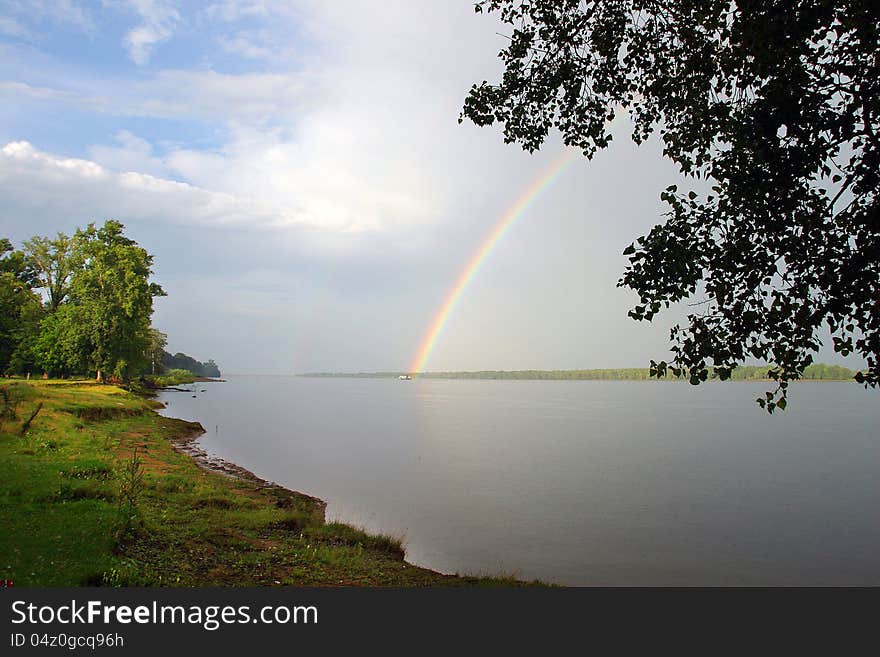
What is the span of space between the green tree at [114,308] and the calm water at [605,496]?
1512 centimetres

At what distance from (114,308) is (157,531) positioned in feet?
169

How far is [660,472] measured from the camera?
32.1 m

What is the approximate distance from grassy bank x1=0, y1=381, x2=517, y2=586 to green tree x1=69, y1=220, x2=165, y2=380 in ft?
117

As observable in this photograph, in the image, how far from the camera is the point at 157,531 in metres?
12.0

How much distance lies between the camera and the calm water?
1664cm

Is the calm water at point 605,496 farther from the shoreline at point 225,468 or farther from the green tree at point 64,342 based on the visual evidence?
the green tree at point 64,342

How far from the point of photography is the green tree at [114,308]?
180 ft

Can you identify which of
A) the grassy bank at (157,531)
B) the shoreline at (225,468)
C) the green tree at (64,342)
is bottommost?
the grassy bank at (157,531)

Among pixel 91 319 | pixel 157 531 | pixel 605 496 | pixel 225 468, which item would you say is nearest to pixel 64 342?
pixel 91 319

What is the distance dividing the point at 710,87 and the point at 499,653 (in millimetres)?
8414

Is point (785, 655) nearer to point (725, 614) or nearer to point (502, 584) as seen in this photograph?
point (725, 614)

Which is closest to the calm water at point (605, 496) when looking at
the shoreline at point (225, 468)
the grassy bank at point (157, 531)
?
the shoreline at point (225, 468)

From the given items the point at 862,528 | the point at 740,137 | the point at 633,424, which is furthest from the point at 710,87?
the point at 633,424

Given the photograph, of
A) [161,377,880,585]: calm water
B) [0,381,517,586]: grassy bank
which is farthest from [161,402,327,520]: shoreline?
[161,377,880,585]: calm water
